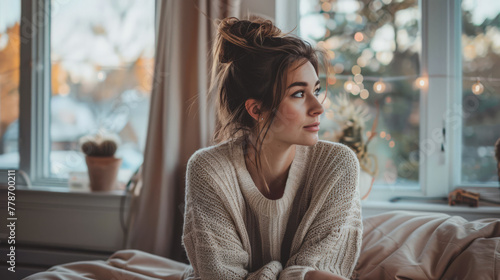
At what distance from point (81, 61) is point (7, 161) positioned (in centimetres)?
70

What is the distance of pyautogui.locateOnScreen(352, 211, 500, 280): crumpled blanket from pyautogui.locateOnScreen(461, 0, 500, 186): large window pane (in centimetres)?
65

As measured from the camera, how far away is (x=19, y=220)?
79.5 inches

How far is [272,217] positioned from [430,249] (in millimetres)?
445

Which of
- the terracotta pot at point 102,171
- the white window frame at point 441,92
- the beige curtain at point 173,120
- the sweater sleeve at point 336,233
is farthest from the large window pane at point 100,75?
the sweater sleeve at point 336,233

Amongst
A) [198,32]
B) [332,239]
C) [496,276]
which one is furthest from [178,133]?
[496,276]

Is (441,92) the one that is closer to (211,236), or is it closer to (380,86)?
(380,86)

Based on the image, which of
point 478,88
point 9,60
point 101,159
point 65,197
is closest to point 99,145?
point 101,159

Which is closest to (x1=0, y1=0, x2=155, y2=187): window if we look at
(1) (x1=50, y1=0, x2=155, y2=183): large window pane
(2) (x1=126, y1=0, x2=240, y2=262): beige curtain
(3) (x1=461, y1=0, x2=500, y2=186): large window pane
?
(1) (x1=50, y1=0, x2=155, y2=183): large window pane

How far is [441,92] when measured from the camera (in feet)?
5.97

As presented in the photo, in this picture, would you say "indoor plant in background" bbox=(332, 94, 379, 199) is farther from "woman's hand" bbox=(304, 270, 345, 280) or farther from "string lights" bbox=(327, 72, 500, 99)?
"woman's hand" bbox=(304, 270, 345, 280)

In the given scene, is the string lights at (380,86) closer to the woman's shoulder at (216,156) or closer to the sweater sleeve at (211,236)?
the woman's shoulder at (216,156)

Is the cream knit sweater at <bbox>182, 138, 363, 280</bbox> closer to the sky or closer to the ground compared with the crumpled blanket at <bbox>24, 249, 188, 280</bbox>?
closer to the sky

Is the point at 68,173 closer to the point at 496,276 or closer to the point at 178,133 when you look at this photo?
the point at 178,133

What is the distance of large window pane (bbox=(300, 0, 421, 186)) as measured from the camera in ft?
6.12
